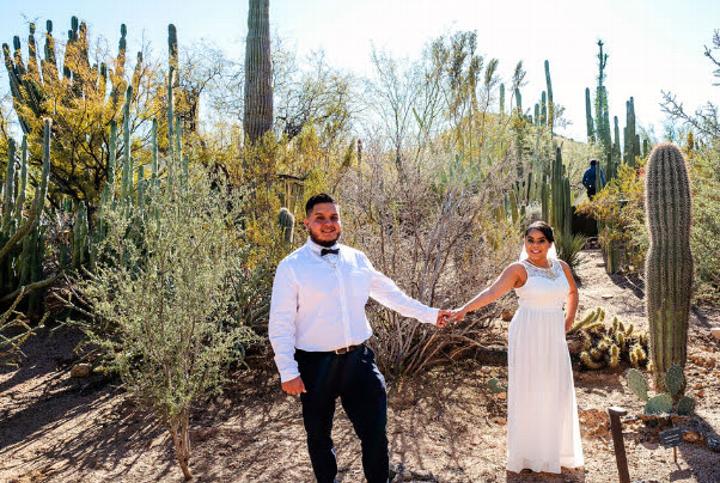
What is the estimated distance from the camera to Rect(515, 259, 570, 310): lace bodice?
377 centimetres

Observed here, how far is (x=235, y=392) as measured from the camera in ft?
17.7

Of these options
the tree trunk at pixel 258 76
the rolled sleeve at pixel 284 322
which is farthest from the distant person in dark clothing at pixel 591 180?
the rolled sleeve at pixel 284 322

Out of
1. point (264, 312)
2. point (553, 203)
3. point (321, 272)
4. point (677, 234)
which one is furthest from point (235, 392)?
point (553, 203)

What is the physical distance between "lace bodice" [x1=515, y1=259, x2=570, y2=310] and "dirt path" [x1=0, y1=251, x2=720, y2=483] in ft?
3.23

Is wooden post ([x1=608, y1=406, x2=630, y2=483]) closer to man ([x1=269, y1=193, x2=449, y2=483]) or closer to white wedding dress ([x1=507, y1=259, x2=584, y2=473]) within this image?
white wedding dress ([x1=507, y1=259, x2=584, y2=473])

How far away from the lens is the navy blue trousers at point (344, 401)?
301 cm

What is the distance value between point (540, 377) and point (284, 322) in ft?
5.42

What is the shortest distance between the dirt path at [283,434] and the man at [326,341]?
0.85 m

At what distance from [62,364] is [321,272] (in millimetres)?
4349

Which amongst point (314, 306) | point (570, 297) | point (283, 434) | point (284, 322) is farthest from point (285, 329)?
point (570, 297)

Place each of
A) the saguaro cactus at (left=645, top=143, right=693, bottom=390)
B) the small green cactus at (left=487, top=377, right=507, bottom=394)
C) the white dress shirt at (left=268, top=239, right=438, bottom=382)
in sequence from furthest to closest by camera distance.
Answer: the small green cactus at (left=487, top=377, right=507, bottom=394)
the saguaro cactus at (left=645, top=143, right=693, bottom=390)
the white dress shirt at (left=268, top=239, right=438, bottom=382)

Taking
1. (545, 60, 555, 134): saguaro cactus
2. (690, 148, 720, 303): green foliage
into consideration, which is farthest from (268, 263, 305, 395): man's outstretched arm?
(545, 60, 555, 134): saguaro cactus

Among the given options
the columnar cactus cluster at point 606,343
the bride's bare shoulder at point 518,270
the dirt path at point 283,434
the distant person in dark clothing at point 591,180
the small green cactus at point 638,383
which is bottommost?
the dirt path at point 283,434

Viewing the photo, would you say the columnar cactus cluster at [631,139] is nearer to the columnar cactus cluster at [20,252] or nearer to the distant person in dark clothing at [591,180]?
the distant person in dark clothing at [591,180]
